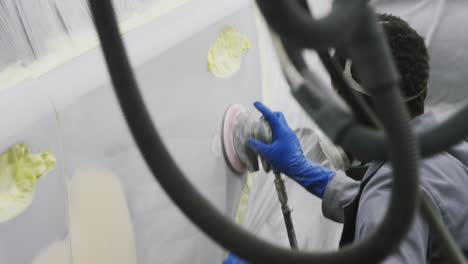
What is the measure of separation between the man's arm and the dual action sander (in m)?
0.33

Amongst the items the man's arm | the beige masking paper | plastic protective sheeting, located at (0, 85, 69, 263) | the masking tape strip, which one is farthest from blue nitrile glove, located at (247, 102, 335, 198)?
plastic protective sheeting, located at (0, 85, 69, 263)

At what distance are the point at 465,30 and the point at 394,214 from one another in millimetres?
1830

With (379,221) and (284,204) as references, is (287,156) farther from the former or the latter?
(379,221)

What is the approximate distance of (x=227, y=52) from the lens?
116 centimetres

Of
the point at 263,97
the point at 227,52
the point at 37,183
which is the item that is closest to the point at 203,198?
the point at 37,183

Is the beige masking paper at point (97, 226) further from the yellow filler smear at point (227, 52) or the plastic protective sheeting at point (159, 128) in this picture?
the yellow filler smear at point (227, 52)

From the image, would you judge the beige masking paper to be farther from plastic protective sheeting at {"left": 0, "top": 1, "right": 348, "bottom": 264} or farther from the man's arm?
the man's arm

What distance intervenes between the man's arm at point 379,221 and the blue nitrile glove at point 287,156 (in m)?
0.28

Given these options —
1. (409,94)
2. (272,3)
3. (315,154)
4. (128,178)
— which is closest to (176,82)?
(128,178)

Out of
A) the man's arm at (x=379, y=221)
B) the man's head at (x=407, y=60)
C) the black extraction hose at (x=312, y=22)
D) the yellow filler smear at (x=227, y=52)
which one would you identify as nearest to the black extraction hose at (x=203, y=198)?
the black extraction hose at (x=312, y=22)

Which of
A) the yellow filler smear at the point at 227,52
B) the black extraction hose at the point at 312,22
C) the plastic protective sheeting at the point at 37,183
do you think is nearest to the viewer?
the black extraction hose at the point at 312,22

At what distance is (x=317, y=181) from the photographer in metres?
1.18

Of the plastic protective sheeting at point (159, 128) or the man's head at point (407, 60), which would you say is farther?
the man's head at point (407, 60)

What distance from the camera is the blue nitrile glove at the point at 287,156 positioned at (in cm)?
114
